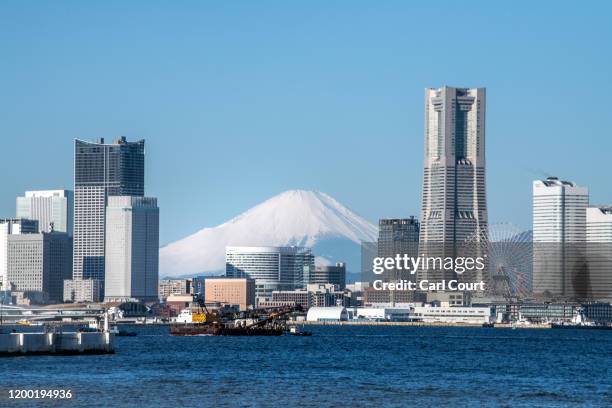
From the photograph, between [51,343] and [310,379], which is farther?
[51,343]

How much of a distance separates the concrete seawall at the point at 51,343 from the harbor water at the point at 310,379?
2.93ft

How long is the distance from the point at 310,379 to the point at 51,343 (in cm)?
2189

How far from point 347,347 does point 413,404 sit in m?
76.7

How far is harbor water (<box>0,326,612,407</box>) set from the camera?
74.7 meters

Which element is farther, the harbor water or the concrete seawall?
the concrete seawall

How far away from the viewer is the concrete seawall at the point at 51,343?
327 ft

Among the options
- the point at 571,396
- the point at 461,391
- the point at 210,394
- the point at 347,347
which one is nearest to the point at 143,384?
the point at 210,394

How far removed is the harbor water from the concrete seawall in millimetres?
894

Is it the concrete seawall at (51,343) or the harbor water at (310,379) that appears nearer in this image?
the harbor water at (310,379)

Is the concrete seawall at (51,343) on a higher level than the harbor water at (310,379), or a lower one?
higher

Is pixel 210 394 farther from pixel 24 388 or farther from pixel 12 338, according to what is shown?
pixel 12 338

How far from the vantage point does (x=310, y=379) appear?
89625 mm

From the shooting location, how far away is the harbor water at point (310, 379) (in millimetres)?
74688

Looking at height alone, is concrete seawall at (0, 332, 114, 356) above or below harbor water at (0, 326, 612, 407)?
above
